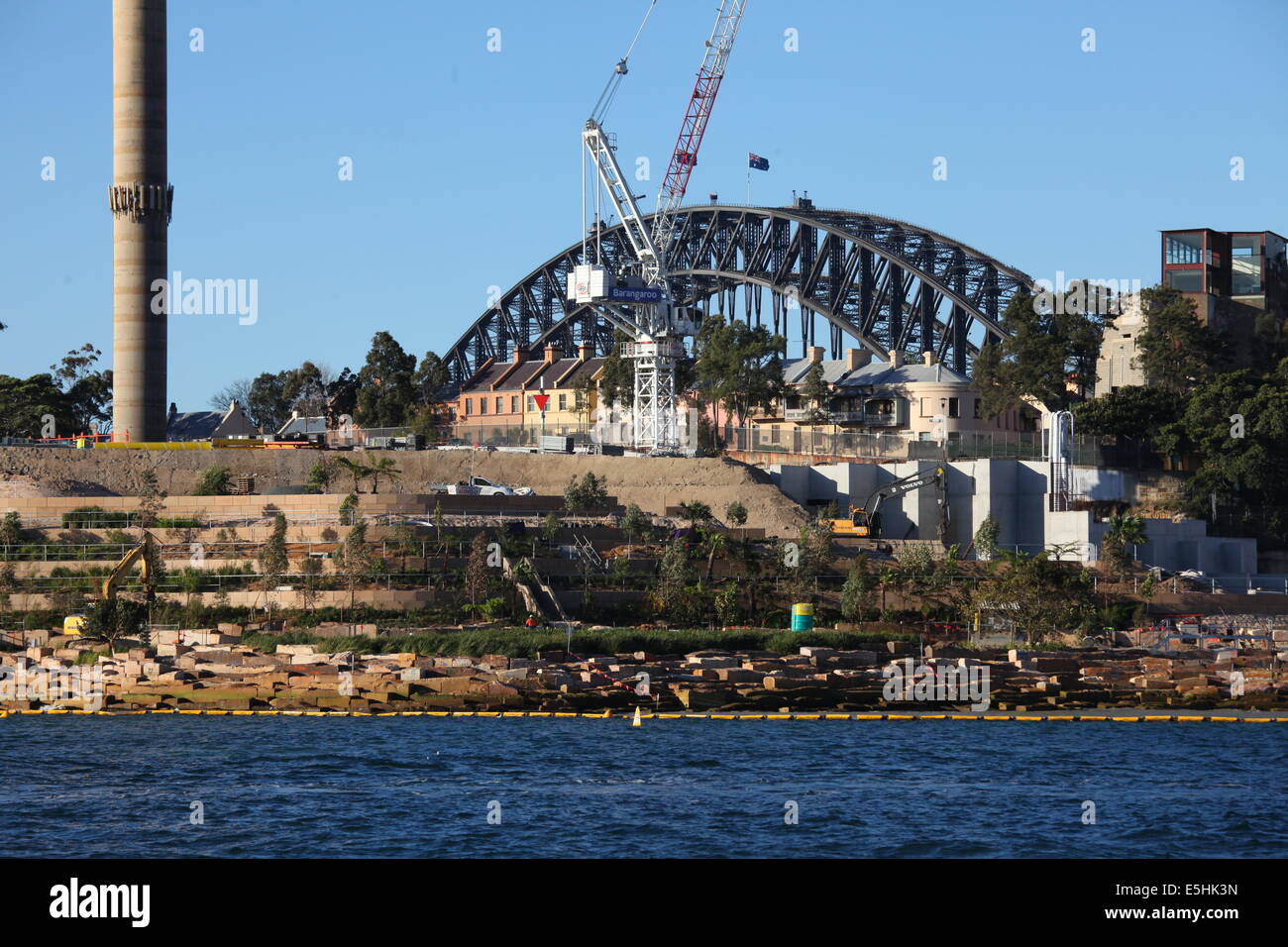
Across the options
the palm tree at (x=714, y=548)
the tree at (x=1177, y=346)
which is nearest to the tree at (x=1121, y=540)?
the palm tree at (x=714, y=548)

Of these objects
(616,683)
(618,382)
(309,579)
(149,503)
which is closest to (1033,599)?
(616,683)

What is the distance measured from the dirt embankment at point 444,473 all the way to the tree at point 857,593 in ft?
29.5

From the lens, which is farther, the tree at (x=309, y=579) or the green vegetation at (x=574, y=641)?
the tree at (x=309, y=579)

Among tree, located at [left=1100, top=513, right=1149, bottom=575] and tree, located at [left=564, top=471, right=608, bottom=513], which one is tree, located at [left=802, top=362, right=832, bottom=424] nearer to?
tree, located at [left=1100, top=513, right=1149, bottom=575]

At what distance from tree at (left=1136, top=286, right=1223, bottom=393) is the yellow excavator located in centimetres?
6680

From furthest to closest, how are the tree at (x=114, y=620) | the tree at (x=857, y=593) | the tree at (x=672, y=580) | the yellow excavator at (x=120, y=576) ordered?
1. the tree at (x=857, y=593)
2. the tree at (x=672, y=580)
3. the yellow excavator at (x=120, y=576)
4. the tree at (x=114, y=620)

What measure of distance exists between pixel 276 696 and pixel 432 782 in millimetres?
15965

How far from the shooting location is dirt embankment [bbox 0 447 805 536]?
80.6 metres

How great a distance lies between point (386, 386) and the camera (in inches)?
5256

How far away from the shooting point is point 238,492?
80.6m

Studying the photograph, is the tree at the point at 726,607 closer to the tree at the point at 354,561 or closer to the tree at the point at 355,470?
the tree at the point at 354,561

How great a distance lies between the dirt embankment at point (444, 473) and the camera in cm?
8056
